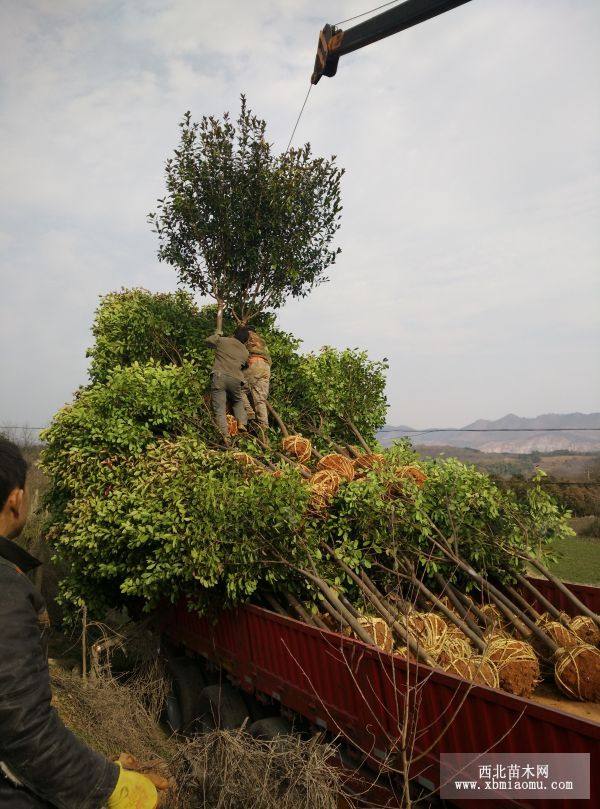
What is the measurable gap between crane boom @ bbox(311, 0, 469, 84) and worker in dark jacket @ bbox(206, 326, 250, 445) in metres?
5.55

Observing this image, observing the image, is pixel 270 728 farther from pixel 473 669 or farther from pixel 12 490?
pixel 12 490

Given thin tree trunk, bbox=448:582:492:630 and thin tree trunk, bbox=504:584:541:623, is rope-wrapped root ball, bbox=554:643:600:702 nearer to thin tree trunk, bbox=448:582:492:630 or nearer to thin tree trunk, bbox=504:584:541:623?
thin tree trunk, bbox=448:582:492:630

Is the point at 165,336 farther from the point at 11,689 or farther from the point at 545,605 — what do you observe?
Result: the point at 11,689

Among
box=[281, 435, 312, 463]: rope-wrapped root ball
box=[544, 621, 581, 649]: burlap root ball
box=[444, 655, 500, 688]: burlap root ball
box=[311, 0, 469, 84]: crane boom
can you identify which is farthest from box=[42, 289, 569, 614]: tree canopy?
box=[311, 0, 469, 84]: crane boom

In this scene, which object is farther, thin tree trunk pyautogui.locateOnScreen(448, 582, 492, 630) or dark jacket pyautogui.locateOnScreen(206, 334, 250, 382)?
dark jacket pyautogui.locateOnScreen(206, 334, 250, 382)

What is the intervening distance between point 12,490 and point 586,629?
7.04 meters

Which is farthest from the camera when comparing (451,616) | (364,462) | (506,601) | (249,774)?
(364,462)

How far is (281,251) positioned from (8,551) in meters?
11.6

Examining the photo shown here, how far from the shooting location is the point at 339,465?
9648 millimetres

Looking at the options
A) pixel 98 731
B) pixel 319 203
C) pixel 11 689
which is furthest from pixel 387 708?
pixel 319 203

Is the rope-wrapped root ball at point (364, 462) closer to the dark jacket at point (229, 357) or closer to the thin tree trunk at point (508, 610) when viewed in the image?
the thin tree trunk at point (508, 610)

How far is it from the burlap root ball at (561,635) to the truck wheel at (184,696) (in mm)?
5065

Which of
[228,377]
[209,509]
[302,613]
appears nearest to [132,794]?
[302,613]

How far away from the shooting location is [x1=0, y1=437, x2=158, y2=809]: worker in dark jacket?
2.21 m
